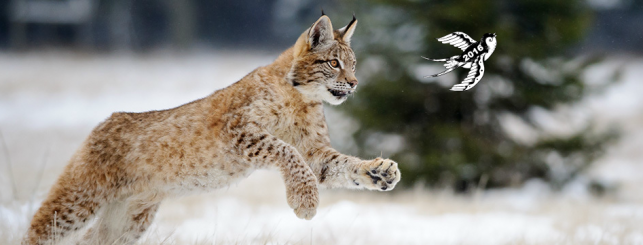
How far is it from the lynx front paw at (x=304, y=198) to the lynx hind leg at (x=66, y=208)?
5.41 feet

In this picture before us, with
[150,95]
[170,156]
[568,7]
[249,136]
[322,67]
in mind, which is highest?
[568,7]

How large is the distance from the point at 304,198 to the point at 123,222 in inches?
70.5

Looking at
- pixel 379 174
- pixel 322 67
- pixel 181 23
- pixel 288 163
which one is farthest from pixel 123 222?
pixel 181 23

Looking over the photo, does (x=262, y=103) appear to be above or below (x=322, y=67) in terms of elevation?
below

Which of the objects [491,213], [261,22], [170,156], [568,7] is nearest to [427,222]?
[491,213]

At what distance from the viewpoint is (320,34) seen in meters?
4.80

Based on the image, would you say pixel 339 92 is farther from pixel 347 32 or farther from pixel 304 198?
pixel 304 198

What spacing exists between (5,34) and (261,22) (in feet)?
33.5

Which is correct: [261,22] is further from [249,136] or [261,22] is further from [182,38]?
[249,136]

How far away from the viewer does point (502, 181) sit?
12.5 metres

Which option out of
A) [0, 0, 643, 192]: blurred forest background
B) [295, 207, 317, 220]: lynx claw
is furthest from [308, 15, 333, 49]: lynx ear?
[0, 0, 643, 192]: blurred forest background

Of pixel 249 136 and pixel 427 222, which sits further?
pixel 427 222

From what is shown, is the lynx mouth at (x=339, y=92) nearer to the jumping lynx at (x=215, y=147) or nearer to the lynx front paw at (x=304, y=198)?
the jumping lynx at (x=215, y=147)

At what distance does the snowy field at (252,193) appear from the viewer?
23.1 ft
